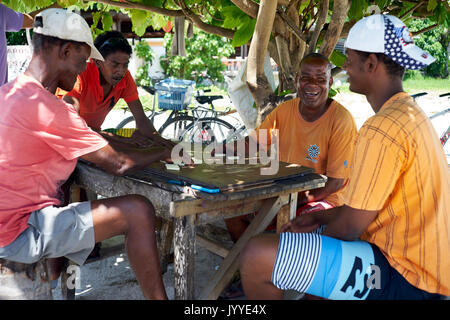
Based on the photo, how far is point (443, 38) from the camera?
58.2ft

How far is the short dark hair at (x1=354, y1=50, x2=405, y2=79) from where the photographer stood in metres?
1.62

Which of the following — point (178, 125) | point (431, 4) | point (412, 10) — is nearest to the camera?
point (431, 4)

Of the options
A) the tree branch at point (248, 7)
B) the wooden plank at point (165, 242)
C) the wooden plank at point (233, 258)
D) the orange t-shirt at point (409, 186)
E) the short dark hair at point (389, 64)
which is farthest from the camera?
the tree branch at point (248, 7)

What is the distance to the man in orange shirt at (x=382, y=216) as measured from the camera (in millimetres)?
1528

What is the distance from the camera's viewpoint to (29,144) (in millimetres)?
1761

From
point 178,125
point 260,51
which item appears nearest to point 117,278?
point 260,51

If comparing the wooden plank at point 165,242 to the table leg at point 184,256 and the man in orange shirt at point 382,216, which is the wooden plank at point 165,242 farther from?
the man in orange shirt at point 382,216

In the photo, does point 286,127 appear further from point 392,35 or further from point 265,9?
point 392,35

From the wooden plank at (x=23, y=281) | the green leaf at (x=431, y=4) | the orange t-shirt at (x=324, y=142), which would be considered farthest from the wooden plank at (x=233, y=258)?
the green leaf at (x=431, y=4)

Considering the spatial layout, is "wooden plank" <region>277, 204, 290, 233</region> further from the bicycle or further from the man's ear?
the bicycle

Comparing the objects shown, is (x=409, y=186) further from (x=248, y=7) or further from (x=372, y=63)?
(x=248, y=7)

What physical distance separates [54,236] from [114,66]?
4.76ft

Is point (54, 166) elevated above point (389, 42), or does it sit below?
below

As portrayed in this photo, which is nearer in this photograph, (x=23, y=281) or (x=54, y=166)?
(x=23, y=281)
